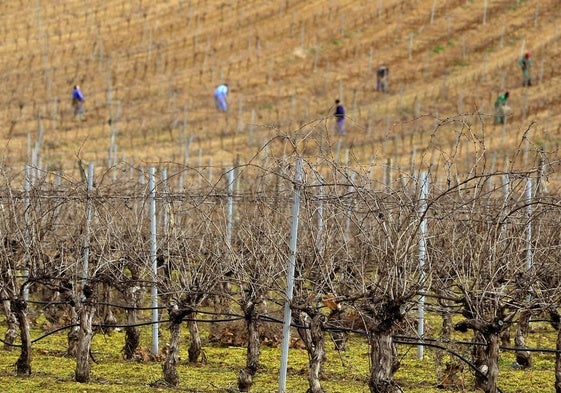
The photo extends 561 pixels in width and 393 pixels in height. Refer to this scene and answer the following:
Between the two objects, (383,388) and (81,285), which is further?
(81,285)

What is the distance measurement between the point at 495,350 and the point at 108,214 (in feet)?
13.4

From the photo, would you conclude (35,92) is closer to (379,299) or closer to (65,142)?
(65,142)

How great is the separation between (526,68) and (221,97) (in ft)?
29.4

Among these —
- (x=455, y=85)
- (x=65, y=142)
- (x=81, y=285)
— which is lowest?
(x=81, y=285)

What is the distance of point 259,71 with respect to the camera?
39.8 metres

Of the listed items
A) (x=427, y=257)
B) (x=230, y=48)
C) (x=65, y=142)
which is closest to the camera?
(x=427, y=257)

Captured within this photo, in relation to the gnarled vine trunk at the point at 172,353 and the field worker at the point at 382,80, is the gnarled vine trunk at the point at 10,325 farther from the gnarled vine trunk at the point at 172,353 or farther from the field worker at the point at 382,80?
the field worker at the point at 382,80

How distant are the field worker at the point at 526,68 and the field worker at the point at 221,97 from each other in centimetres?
856

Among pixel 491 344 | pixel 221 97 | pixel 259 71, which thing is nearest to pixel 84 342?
pixel 491 344

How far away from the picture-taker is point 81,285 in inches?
456

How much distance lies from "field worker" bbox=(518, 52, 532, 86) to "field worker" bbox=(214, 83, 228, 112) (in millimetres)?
8562

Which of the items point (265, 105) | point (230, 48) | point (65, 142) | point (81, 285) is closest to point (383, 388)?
point (81, 285)

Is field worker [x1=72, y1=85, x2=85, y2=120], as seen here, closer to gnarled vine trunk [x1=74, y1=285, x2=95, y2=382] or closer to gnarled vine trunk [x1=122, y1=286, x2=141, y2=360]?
gnarled vine trunk [x1=122, y1=286, x2=141, y2=360]

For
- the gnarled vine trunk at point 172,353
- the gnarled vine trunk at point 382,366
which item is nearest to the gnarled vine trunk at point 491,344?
the gnarled vine trunk at point 382,366
